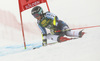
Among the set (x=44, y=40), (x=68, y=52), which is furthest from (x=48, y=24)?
(x=68, y=52)

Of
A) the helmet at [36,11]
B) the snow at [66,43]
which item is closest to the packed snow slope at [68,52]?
the snow at [66,43]

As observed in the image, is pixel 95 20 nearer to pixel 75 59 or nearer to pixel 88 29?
pixel 88 29

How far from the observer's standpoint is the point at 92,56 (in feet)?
3.05

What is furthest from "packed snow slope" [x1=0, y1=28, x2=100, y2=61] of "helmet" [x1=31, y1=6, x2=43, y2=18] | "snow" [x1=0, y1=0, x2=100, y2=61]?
"helmet" [x1=31, y1=6, x2=43, y2=18]

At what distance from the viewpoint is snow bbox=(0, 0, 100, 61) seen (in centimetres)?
89

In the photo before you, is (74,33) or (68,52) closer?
(68,52)

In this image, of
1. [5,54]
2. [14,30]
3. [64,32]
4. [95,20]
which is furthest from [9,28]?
[95,20]

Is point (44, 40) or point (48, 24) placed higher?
point (48, 24)

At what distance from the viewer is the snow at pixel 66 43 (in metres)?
0.89

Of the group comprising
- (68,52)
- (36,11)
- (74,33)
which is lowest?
(68,52)

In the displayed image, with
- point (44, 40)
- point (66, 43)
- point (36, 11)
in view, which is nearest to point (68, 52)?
point (66, 43)

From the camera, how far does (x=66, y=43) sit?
39.1 inches

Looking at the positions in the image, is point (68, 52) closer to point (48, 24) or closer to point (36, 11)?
point (48, 24)

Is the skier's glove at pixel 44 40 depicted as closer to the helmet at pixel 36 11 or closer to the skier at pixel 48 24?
the skier at pixel 48 24
